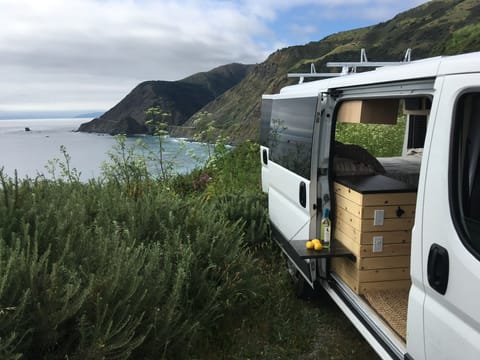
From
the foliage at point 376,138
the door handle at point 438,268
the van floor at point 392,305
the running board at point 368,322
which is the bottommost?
the running board at point 368,322

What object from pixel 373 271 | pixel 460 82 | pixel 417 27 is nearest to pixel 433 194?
pixel 460 82

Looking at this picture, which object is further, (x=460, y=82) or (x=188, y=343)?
(x=188, y=343)

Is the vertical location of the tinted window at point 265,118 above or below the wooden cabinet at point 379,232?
above

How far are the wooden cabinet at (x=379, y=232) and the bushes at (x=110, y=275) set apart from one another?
1373 millimetres

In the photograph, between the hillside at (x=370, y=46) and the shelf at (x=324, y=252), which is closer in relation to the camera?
the shelf at (x=324, y=252)

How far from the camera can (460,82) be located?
6.21 ft

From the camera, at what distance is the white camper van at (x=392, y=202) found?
1941 mm

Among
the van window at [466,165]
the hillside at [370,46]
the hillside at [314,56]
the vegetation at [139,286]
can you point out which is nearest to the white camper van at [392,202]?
the van window at [466,165]

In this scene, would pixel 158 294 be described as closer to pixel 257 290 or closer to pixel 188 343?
pixel 188 343

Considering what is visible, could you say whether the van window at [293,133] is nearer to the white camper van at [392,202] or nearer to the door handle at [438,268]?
the white camper van at [392,202]

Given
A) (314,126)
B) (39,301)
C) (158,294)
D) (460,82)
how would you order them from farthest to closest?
(314,126), (158,294), (39,301), (460,82)

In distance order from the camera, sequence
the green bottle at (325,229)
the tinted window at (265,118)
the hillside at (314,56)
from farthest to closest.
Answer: the hillside at (314,56), the tinted window at (265,118), the green bottle at (325,229)

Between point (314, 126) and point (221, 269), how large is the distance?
183 cm

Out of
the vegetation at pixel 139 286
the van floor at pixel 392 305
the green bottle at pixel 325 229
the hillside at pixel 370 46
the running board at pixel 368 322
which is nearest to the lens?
the running board at pixel 368 322
